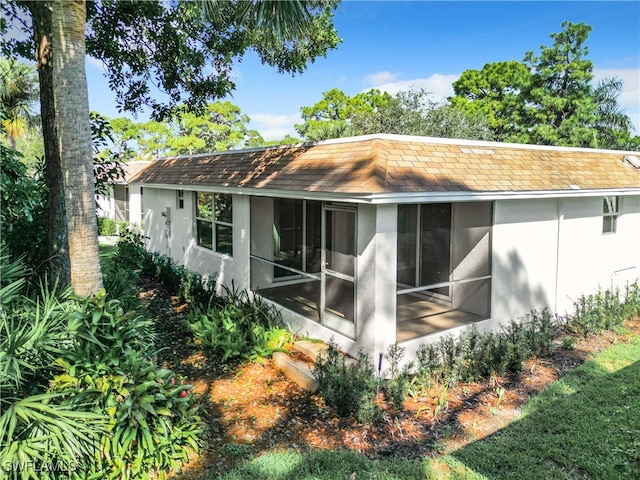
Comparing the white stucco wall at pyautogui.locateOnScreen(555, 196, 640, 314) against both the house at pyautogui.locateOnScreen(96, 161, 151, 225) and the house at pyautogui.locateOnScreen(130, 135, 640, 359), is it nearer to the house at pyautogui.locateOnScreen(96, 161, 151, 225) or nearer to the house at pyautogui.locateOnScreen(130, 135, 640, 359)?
the house at pyautogui.locateOnScreen(130, 135, 640, 359)

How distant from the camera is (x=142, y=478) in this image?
4.32 meters

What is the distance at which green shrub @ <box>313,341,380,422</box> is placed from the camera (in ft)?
18.5

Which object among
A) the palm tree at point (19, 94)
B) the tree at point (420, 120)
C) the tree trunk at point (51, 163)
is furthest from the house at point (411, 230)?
the tree at point (420, 120)

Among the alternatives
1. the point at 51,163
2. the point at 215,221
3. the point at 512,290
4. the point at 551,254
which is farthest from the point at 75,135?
the point at 551,254

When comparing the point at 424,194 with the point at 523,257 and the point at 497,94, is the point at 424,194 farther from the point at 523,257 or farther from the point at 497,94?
the point at 497,94

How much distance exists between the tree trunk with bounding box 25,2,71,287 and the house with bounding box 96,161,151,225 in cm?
1787

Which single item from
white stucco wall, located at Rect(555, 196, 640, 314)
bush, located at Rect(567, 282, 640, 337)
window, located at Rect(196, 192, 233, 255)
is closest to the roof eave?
white stucco wall, located at Rect(555, 196, 640, 314)

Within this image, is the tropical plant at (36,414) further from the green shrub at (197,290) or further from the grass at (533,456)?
the green shrub at (197,290)

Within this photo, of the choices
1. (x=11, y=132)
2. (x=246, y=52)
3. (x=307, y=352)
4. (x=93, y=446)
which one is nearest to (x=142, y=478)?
(x=93, y=446)

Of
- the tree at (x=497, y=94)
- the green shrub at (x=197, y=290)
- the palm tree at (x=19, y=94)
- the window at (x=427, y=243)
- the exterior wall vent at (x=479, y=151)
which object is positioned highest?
the tree at (x=497, y=94)

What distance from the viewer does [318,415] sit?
5.91 m

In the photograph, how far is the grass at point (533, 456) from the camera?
4539mm

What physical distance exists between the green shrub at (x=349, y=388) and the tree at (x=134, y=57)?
3349 millimetres

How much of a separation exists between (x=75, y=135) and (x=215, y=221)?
5932 mm
